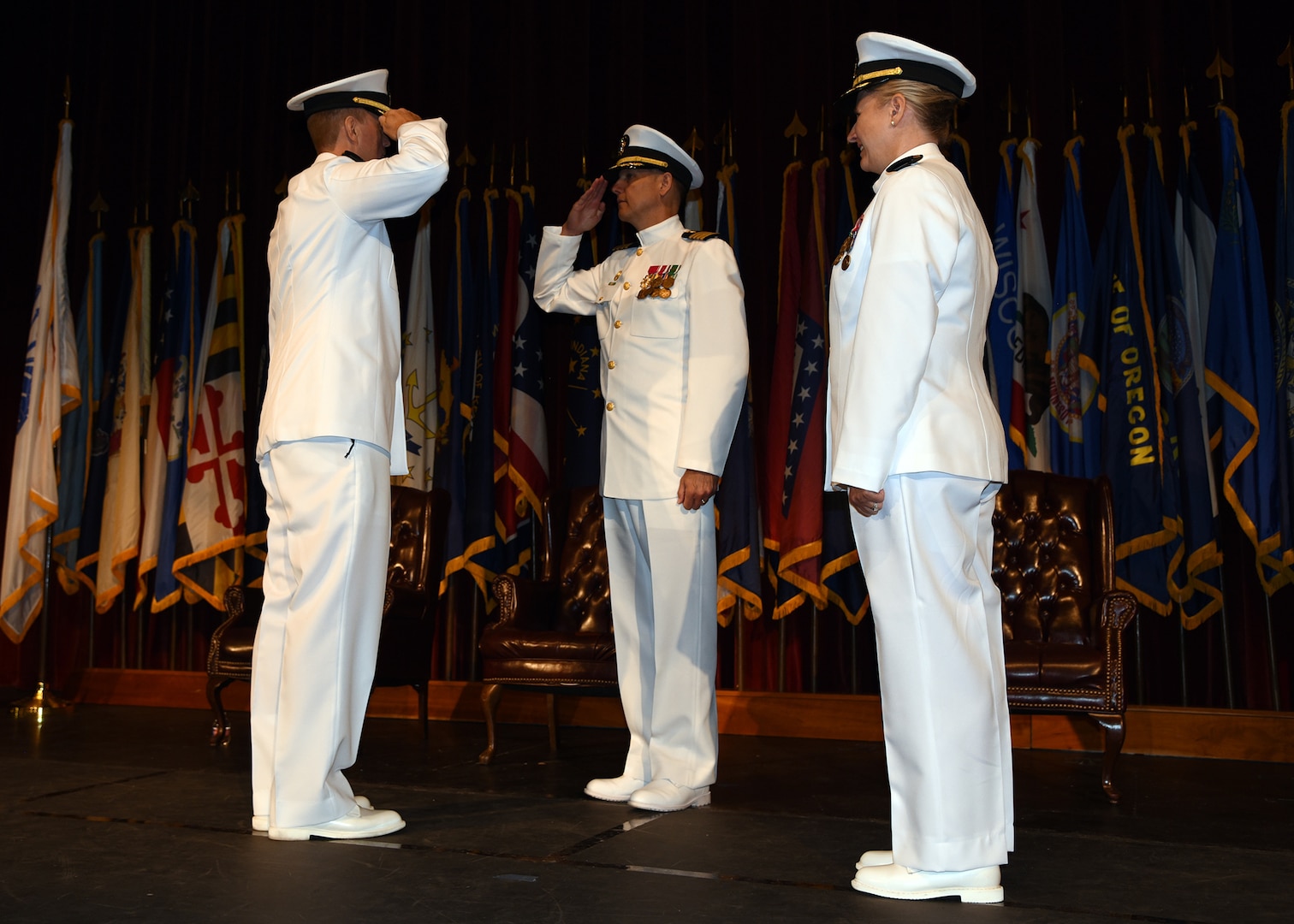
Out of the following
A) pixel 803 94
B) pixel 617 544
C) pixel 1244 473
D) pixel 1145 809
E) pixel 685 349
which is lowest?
pixel 1145 809

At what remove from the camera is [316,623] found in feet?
8.42

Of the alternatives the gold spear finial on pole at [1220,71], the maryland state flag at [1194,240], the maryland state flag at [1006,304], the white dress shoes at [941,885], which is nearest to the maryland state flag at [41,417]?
the maryland state flag at [1006,304]

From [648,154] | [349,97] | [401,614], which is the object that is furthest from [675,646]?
[401,614]

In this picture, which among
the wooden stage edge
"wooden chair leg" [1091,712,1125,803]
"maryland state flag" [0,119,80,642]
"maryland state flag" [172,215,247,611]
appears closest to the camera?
"wooden chair leg" [1091,712,1125,803]

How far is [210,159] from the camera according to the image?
21.4 ft

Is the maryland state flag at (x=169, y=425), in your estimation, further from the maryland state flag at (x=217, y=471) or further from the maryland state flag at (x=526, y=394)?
the maryland state flag at (x=526, y=394)

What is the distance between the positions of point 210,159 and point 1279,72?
5.39m

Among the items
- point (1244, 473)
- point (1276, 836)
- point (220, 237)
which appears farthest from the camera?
point (220, 237)

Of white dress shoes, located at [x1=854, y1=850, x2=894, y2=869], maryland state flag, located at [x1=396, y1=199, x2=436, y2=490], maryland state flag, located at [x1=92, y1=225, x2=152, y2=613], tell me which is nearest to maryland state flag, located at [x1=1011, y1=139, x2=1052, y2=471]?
white dress shoes, located at [x1=854, y1=850, x2=894, y2=869]

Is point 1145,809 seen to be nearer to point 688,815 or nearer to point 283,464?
point 688,815

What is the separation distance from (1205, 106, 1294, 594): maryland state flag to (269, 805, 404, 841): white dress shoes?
3275 millimetres

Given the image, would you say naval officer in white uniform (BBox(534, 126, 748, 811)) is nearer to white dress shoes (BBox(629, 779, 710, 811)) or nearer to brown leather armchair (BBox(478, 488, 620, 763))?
white dress shoes (BBox(629, 779, 710, 811))

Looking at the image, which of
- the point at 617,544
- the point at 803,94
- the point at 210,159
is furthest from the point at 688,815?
the point at 210,159

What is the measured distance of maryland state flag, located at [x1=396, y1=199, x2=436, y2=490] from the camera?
18.0 feet
